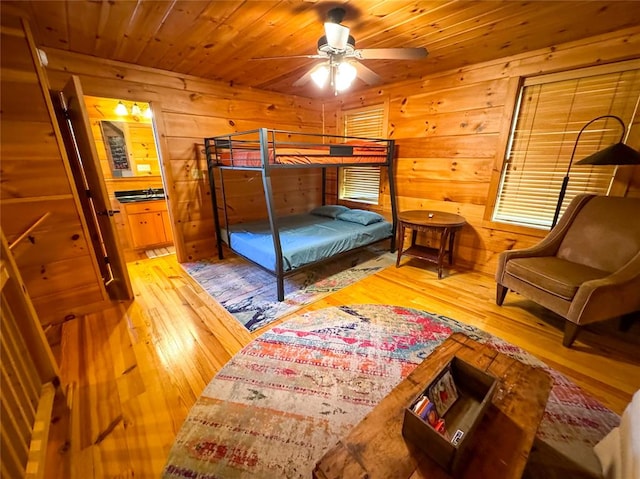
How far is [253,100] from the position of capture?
357 centimetres

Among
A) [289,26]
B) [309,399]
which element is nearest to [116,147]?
[289,26]

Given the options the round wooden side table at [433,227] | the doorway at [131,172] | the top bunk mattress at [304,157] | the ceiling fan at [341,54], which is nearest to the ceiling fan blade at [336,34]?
the ceiling fan at [341,54]

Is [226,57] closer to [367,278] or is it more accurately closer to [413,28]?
[413,28]

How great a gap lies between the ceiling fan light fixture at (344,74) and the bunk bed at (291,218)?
1.78 ft

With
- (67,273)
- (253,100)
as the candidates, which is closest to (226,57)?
(253,100)

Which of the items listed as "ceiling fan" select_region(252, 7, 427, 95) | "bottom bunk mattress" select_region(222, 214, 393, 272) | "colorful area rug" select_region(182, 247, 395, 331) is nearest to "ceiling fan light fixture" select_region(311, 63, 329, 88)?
"ceiling fan" select_region(252, 7, 427, 95)

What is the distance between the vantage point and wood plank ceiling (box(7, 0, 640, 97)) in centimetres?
165

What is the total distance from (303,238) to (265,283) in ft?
2.14

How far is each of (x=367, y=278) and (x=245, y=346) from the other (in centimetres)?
155

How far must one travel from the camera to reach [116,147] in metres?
3.83

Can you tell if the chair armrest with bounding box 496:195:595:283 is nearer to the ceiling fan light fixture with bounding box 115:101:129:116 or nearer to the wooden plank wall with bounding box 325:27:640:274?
the wooden plank wall with bounding box 325:27:640:274

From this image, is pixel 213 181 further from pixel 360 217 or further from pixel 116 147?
pixel 360 217

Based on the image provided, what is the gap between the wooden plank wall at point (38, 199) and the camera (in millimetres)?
1784

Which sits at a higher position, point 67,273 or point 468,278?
point 67,273
